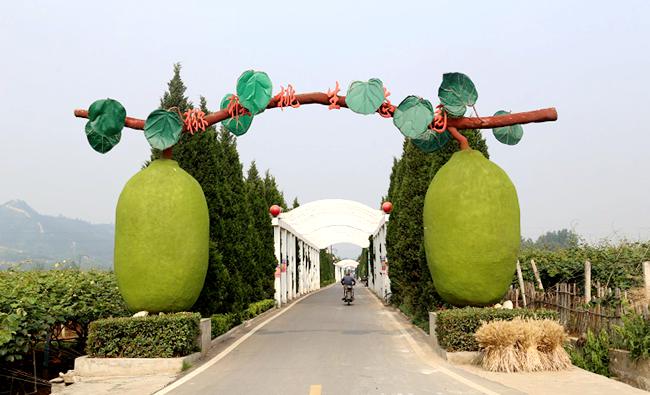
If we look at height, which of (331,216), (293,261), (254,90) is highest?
(254,90)

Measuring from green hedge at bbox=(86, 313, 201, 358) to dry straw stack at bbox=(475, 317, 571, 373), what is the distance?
5.59 m

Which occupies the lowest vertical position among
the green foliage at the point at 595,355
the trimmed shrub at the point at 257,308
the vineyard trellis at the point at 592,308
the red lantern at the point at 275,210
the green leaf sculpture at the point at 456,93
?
the green foliage at the point at 595,355

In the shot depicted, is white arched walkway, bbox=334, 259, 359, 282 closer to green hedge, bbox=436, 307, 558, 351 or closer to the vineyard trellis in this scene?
the vineyard trellis

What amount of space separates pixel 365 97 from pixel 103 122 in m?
5.65

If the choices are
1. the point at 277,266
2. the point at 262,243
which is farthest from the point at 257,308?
the point at 262,243

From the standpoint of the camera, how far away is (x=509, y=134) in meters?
12.7

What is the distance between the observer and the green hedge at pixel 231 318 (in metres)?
13.6

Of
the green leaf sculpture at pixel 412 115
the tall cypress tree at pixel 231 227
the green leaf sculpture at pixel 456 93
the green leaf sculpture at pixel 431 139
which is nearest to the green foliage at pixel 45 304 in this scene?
the tall cypress tree at pixel 231 227

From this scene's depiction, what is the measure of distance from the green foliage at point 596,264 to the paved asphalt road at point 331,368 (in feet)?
25.3

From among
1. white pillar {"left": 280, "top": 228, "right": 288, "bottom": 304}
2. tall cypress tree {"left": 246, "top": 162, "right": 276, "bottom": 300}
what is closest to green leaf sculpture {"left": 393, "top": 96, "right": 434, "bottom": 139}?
tall cypress tree {"left": 246, "top": 162, "right": 276, "bottom": 300}

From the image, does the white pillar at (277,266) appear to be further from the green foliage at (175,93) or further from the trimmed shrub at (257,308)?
the green foliage at (175,93)

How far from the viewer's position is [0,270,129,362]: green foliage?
9359mm

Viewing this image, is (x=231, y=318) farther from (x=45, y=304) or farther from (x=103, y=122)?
(x=103, y=122)

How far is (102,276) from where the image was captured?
590 inches
